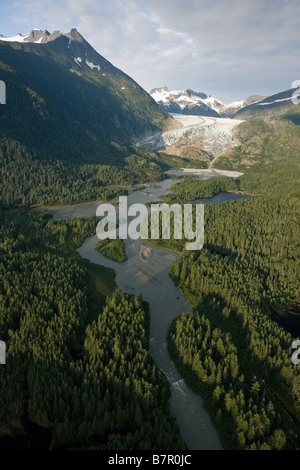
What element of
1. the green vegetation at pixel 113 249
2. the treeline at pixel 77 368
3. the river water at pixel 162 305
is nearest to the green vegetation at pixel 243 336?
the river water at pixel 162 305

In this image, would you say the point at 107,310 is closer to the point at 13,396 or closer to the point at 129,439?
the point at 13,396

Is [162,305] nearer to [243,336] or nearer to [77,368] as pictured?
[243,336]

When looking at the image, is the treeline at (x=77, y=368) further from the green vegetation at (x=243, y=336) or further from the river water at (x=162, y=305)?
the green vegetation at (x=243, y=336)

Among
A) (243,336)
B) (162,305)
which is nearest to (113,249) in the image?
(162,305)

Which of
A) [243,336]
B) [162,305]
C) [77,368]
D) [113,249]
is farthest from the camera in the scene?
[113,249]

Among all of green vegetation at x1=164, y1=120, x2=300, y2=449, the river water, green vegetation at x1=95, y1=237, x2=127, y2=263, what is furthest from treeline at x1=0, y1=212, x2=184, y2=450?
green vegetation at x1=95, y1=237, x2=127, y2=263

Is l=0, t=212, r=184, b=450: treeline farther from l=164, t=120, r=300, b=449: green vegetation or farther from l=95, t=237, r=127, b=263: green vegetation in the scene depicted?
l=95, t=237, r=127, b=263: green vegetation

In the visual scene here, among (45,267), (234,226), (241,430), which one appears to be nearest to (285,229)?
(234,226)
